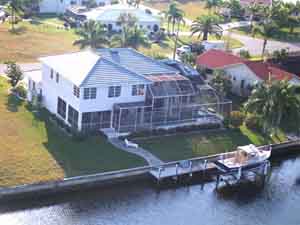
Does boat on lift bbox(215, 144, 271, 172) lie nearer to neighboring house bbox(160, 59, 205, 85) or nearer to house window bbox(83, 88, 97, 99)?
neighboring house bbox(160, 59, 205, 85)

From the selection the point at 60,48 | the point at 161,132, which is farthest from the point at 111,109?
the point at 60,48

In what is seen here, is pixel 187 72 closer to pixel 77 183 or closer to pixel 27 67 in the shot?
pixel 27 67

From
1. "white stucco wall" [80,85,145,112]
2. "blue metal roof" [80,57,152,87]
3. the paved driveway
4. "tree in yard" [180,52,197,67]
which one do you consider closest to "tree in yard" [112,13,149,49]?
"tree in yard" [180,52,197,67]

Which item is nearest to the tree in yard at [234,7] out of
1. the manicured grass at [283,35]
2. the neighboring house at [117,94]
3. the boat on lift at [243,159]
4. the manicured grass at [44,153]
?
the manicured grass at [283,35]

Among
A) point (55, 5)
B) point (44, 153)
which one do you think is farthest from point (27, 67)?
point (55, 5)

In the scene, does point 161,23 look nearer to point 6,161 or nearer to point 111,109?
point 111,109
